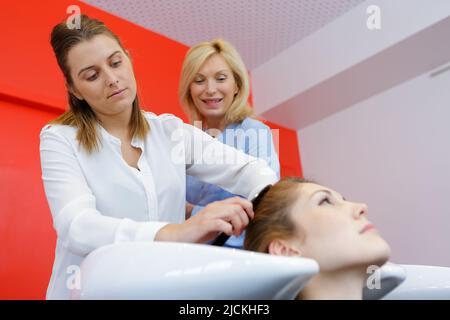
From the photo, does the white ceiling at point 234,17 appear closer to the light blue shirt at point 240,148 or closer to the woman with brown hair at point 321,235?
the light blue shirt at point 240,148

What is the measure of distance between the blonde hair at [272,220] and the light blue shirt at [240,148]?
1.16ft

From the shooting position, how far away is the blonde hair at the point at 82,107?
1.04 meters

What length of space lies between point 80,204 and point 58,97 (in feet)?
5.15

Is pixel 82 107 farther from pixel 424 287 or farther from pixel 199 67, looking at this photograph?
pixel 424 287

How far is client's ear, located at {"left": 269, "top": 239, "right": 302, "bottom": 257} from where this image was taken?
0.86 m

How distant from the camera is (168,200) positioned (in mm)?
1057

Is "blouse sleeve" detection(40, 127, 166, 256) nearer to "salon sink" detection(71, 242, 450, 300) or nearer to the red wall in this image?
"salon sink" detection(71, 242, 450, 300)

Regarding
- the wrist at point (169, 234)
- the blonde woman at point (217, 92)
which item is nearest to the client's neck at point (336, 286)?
the wrist at point (169, 234)

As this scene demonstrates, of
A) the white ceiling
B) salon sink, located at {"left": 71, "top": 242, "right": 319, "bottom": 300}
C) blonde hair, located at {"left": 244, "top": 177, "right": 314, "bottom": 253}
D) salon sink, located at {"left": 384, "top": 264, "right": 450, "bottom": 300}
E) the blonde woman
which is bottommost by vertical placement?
salon sink, located at {"left": 71, "top": 242, "right": 319, "bottom": 300}

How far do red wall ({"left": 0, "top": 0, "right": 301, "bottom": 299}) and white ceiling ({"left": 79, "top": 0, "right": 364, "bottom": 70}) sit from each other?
16cm

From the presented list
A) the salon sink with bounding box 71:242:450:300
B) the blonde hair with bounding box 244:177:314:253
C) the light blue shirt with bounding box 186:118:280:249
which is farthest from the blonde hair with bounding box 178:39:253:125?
the salon sink with bounding box 71:242:450:300

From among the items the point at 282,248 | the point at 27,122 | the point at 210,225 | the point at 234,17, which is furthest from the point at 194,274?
the point at 234,17
